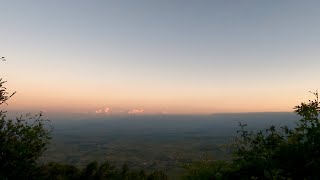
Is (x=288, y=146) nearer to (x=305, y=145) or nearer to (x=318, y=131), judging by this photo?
(x=305, y=145)

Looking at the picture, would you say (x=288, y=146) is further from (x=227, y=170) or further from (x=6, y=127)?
(x=6, y=127)

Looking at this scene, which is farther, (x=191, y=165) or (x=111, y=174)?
(x=111, y=174)

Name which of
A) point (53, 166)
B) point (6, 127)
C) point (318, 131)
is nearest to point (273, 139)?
point (318, 131)

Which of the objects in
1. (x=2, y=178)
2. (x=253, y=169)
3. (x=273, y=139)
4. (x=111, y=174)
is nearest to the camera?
(x=253, y=169)

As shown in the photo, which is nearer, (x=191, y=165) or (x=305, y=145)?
(x=305, y=145)

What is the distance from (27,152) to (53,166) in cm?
1180

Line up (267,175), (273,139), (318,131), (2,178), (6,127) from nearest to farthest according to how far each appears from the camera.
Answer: (267,175) < (318,131) < (273,139) < (2,178) < (6,127)

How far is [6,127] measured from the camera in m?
22.0

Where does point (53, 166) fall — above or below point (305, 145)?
below

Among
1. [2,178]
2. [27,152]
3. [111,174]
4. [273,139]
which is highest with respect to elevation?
[273,139]

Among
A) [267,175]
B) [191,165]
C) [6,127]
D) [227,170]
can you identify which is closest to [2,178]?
[6,127]

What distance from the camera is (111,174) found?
31906 millimetres

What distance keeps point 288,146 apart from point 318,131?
1.48 metres

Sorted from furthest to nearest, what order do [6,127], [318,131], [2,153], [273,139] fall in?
[6,127]
[2,153]
[273,139]
[318,131]
